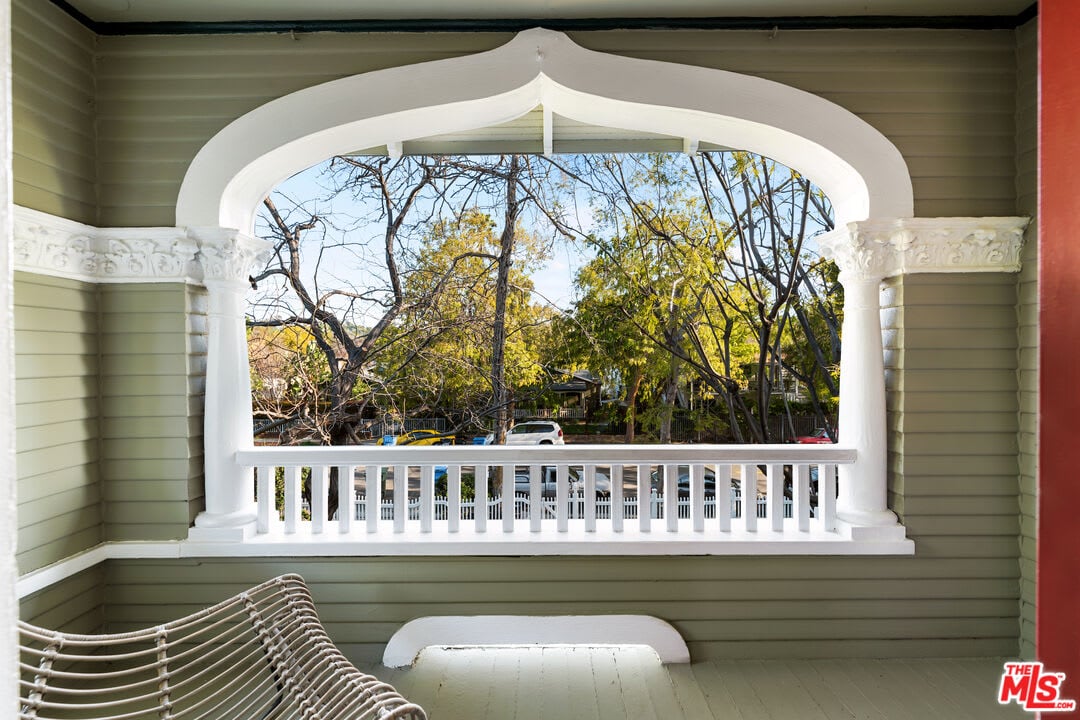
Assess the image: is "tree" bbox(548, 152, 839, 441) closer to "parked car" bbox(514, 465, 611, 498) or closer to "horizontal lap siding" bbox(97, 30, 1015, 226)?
"parked car" bbox(514, 465, 611, 498)

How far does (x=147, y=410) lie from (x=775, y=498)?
327 centimetres

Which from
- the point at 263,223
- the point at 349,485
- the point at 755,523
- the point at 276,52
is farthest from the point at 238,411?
the point at 755,523

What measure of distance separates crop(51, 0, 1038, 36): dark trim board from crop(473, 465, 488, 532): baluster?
89.8 inches

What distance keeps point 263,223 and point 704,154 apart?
3.46m

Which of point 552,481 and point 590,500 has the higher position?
point 590,500

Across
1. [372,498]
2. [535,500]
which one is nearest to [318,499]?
[372,498]

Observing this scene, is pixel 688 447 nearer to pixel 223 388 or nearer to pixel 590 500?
pixel 590 500

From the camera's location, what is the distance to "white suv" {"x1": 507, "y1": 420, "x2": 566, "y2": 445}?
483 cm

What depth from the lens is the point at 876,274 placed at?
329 cm

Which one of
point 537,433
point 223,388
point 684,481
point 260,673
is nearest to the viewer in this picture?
point 260,673

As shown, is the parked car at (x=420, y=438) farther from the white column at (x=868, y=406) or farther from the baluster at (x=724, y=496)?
the white column at (x=868, y=406)

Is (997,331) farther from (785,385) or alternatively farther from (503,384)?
(503,384)

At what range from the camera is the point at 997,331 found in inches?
129

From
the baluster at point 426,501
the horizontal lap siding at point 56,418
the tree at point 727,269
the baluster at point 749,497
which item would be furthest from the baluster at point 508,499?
the horizontal lap siding at point 56,418
